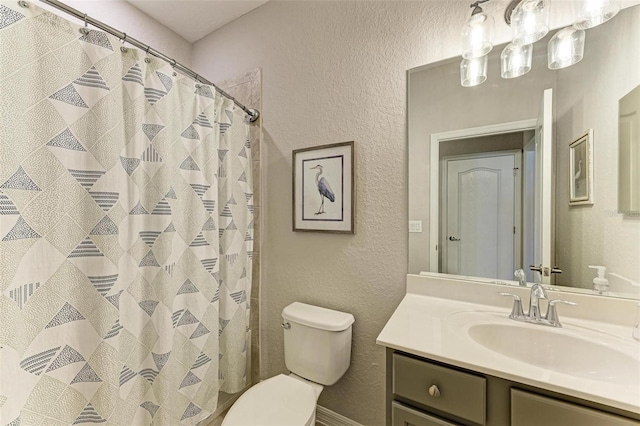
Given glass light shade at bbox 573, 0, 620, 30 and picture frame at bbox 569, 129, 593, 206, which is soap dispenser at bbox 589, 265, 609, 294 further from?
glass light shade at bbox 573, 0, 620, 30

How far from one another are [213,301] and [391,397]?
101 centimetres

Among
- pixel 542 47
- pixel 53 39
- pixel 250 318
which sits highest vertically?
pixel 542 47

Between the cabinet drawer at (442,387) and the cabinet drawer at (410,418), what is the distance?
1.4 inches

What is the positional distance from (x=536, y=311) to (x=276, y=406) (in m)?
1.15

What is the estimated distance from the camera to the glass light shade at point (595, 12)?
94 centimetres

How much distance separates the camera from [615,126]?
1.01m

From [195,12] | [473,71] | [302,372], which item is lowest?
[302,372]

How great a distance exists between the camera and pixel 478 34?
1151 millimetres

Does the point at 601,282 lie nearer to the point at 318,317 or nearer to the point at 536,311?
the point at 536,311

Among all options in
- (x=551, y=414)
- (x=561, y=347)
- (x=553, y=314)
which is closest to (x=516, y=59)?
(x=553, y=314)

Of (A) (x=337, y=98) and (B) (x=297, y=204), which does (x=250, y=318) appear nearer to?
(B) (x=297, y=204)

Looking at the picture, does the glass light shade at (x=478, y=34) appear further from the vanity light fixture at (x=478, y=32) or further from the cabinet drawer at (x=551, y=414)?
the cabinet drawer at (x=551, y=414)

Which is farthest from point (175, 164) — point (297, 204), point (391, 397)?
point (391, 397)

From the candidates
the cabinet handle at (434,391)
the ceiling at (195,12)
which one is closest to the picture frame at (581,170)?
the cabinet handle at (434,391)
